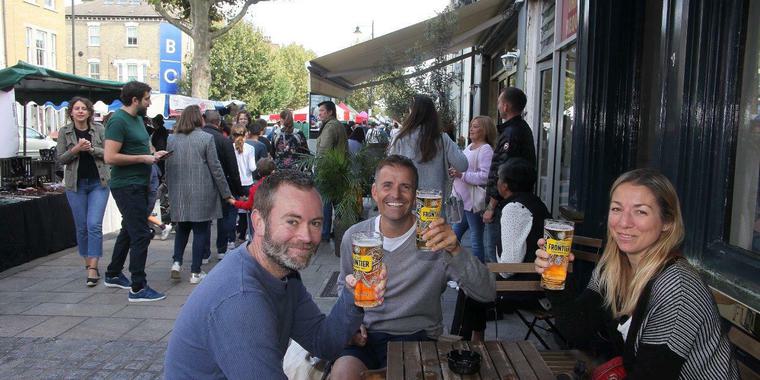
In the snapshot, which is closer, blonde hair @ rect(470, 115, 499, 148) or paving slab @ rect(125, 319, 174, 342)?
paving slab @ rect(125, 319, 174, 342)

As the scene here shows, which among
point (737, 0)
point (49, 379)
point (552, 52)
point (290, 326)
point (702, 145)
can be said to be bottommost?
point (49, 379)

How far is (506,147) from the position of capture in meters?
4.93

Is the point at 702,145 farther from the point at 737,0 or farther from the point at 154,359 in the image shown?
the point at 154,359

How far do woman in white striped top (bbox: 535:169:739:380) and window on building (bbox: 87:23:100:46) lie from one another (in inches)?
1882

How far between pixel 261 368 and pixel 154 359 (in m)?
2.83

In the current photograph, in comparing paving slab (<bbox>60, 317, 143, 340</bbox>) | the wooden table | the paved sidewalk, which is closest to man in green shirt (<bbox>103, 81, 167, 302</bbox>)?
the paved sidewalk

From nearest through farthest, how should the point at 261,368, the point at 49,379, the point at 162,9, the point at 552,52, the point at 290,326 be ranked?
the point at 261,368, the point at 290,326, the point at 49,379, the point at 552,52, the point at 162,9

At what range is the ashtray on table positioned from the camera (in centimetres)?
197

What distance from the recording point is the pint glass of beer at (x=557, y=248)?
2166 millimetres

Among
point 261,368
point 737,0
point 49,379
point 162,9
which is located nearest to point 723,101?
point 737,0

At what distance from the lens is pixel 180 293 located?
5527 mm

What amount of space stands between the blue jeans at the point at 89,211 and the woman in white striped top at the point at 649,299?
4.70 m

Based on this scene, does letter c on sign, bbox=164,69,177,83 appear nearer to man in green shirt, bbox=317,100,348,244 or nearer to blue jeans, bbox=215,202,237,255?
man in green shirt, bbox=317,100,348,244

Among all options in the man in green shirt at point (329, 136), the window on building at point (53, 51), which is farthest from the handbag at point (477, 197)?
the window on building at point (53, 51)
